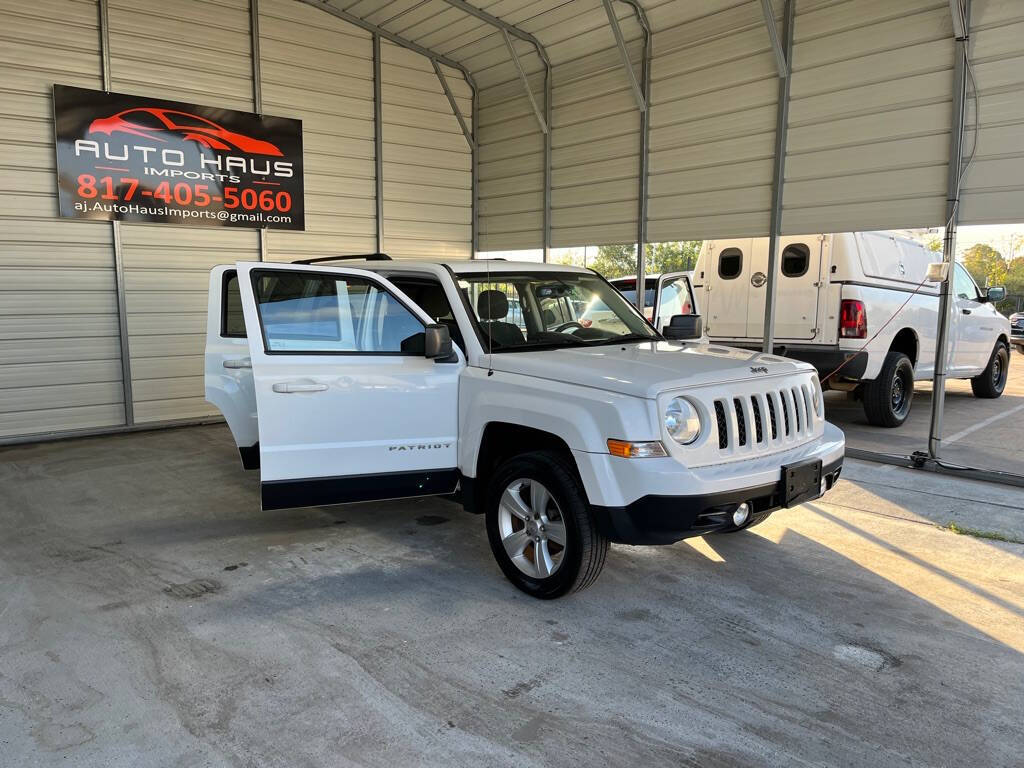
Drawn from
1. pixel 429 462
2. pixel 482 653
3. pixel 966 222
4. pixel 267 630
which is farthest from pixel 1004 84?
pixel 267 630

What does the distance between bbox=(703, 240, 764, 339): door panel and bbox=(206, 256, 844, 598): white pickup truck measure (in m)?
4.35

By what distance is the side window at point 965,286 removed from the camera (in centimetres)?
882

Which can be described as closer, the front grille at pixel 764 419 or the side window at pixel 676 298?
the front grille at pixel 764 419

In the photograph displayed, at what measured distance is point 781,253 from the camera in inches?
327

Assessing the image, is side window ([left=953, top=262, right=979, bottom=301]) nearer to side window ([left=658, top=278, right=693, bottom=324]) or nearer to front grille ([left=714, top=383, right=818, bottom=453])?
side window ([left=658, top=278, right=693, bottom=324])

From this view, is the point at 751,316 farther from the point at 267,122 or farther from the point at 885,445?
the point at 267,122

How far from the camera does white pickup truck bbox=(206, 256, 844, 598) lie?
3344mm

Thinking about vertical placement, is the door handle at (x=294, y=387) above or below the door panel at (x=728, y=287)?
below

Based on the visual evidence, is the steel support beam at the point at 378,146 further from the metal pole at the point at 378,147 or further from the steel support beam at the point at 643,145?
the steel support beam at the point at 643,145

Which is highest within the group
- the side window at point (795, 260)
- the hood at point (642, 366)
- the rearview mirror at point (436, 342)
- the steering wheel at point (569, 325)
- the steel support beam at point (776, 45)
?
the steel support beam at point (776, 45)

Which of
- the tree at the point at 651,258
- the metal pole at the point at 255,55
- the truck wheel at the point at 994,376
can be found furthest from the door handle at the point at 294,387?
the truck wheel at the point at 994,376

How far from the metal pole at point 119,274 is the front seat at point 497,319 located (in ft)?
19.4

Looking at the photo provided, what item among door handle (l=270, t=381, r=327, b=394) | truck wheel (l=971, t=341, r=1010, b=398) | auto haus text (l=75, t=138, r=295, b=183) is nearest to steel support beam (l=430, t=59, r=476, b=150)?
auto haus text (l=75, t=138, r=295, b=183)

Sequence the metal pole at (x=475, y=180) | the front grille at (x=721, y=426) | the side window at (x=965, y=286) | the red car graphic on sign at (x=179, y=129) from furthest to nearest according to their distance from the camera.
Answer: the metal pole at (x=475, y=180) < the side window at (x=965, y=286) < the red car graphic on sign at (x=179, y=129) < the front grille at (x=721, y=426)
